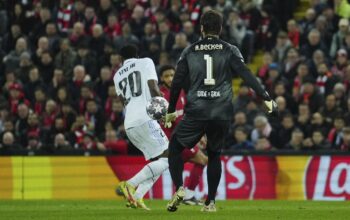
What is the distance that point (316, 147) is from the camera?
22.0m

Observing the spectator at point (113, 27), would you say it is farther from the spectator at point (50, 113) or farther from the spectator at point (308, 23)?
the spectator at point (308, 23)

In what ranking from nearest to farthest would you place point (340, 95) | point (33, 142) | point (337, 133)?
point (337, 133) < point (340, 95) < point (33, 142)

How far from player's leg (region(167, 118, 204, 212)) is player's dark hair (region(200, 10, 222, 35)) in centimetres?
115

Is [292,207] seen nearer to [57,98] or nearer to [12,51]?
[57,98]

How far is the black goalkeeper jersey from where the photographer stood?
551 inches

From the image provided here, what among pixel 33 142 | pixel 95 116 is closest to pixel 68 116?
pixel 95 116

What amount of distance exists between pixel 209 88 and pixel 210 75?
16 cm

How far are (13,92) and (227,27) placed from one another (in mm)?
5157

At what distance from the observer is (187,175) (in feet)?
71.5

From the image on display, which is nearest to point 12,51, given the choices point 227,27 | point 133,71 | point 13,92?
point 13,92

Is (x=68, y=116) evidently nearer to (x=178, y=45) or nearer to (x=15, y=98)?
(x=15, y=98)

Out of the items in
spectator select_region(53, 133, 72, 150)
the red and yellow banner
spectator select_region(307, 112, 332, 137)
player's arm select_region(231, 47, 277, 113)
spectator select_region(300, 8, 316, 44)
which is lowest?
the red and yellow banner

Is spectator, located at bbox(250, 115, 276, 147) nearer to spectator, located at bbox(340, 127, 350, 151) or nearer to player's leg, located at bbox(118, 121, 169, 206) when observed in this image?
spectator, located at bbox(340, 127, 350, 151)

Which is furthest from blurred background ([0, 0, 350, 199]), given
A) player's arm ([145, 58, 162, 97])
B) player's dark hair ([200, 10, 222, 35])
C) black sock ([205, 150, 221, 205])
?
player's dark hair ([200, 10, 222, 35])
